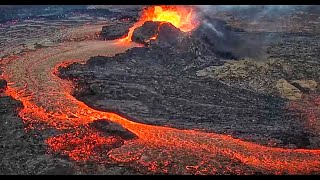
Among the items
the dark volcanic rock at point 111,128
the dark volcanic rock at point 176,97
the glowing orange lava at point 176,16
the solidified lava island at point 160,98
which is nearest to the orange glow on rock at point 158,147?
the solidified lava island at point 160,98

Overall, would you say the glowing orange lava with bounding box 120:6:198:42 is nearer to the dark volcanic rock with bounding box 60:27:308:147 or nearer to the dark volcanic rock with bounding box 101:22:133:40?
the dark volcanic rock with bounding box 101:22:133:40

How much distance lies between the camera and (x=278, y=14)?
36094 mm

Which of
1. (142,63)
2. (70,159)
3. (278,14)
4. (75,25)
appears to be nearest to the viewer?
(70,159)

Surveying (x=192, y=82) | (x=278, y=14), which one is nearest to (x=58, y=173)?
(x=192, y=82)

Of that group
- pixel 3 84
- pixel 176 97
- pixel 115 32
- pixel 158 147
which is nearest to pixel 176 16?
pixel 115 32

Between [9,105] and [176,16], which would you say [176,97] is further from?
[176,16]

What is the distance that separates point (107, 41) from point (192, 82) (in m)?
8.21

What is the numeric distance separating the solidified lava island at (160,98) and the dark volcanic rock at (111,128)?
0.11ft

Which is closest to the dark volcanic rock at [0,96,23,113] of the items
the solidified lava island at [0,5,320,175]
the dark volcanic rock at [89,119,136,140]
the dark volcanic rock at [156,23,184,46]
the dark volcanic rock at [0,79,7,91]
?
the solidified lava island at [0,5,320,175]

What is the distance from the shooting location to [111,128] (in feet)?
41.9

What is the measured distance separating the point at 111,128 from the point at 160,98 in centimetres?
378

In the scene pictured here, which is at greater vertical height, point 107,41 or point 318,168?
point 107,41

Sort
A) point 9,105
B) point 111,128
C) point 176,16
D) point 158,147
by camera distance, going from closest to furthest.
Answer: point 158,147
point 111,128
point 9,105
point 176,16

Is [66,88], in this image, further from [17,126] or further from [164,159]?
[164,159]
